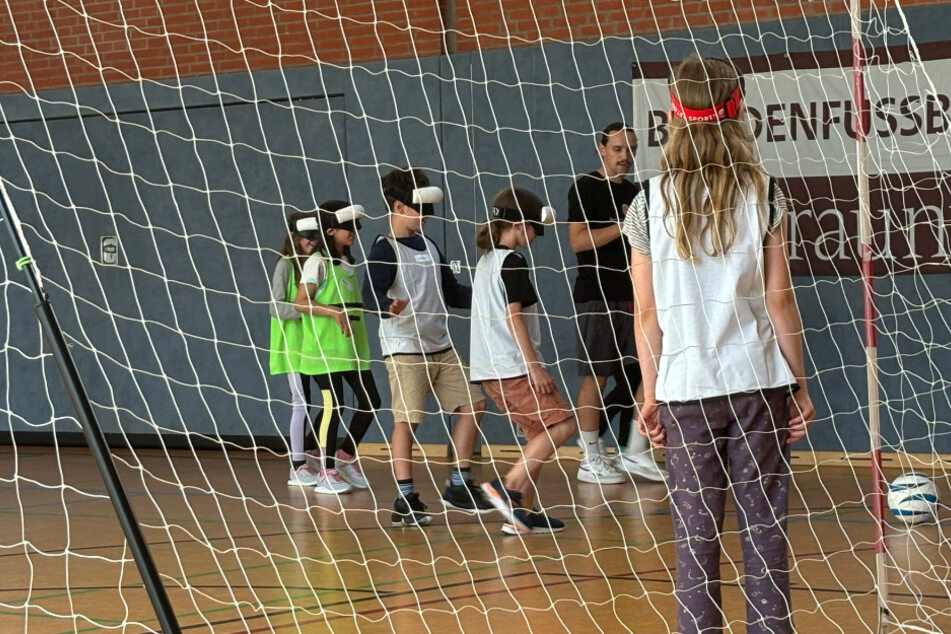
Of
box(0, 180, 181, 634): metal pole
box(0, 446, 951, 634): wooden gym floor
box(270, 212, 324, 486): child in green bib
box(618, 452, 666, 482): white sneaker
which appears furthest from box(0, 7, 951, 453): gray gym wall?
box(0, 180, 181, 634): metal pole

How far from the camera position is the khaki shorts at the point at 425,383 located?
518 centimetres

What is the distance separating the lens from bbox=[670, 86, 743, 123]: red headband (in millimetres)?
2674

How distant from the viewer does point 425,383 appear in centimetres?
531

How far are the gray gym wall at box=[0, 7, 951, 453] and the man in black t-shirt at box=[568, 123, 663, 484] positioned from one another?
0.42 m

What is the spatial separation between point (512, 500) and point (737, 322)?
2.31m

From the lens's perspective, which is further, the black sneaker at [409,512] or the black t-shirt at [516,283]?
the black sneaker at [409,512]

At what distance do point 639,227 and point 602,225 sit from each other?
11.9 feet

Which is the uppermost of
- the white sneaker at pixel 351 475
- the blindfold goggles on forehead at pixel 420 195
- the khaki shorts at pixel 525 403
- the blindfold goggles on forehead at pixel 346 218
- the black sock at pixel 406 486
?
the blindfold goggles on forehead at pixel 420 195

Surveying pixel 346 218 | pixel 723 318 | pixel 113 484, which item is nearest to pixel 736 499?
pixel 723 318

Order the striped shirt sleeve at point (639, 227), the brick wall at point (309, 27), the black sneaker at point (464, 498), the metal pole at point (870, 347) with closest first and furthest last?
the striped shirt sleeve at point (639, 227)
the metal pole at point (870, 347)
the black sneaker at point (464, 498)
the brick wall at point (309, 27)

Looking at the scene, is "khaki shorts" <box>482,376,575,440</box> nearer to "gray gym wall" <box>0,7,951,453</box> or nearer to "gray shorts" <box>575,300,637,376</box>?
"gray shorts" <box>575,300,637,376</box>

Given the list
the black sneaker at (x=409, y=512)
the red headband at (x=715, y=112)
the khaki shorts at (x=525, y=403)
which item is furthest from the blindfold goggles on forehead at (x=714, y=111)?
the black sneaker at (x=409, y=512)

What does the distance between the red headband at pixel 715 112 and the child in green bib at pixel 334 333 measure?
335 cm

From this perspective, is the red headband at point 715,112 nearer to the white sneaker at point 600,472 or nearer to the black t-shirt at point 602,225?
the black t-shirt at point 602,225
